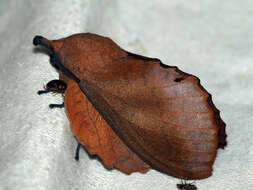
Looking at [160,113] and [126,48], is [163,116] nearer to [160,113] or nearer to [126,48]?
[160,113]

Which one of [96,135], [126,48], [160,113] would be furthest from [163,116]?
[126,48]

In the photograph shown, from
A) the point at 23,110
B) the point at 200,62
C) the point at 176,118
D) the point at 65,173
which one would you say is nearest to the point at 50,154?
the point at 65,173
